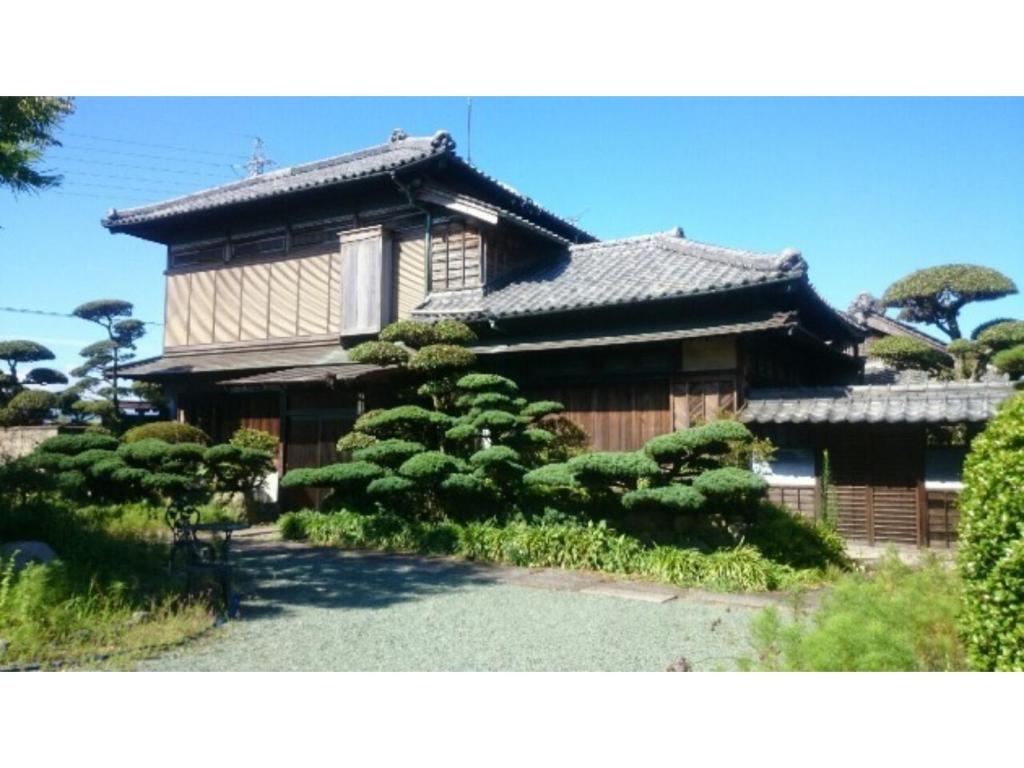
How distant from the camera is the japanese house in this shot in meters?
9.83

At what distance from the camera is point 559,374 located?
11273 mm

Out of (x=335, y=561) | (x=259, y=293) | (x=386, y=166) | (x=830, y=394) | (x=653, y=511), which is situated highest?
(x=386, y=166)

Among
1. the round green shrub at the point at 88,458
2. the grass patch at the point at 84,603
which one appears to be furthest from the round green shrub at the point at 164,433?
the grass patch at the point at 84,603

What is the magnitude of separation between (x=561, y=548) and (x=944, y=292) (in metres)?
9.05

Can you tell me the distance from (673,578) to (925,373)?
7911 mm

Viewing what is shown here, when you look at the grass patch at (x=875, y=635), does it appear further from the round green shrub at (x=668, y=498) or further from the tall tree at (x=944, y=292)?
the tall tree at (x=944, y=292)

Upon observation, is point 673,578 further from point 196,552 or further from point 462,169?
point 462,169

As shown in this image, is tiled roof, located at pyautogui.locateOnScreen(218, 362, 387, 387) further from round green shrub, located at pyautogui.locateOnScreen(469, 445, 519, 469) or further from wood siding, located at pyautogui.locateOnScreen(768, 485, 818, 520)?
wood siding, located at pyautogui.locateOnScreen(768, 485, 818, 520)

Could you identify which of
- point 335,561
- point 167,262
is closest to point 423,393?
point 335,561

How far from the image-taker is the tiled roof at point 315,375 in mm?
11297

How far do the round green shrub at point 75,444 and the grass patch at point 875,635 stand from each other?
1005 centimetres

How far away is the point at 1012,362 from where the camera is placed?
10.4m

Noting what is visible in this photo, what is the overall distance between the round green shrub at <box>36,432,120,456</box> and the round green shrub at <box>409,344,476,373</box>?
4.93 metres

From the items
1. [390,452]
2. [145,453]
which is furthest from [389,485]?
[145,453]
